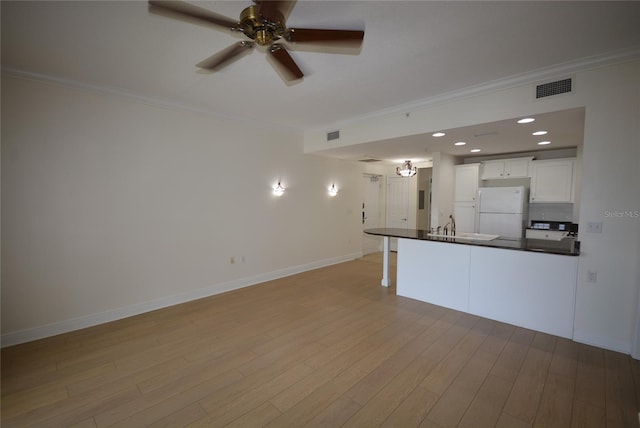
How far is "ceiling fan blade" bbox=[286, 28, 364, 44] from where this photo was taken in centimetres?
190

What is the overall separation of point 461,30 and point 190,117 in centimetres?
359

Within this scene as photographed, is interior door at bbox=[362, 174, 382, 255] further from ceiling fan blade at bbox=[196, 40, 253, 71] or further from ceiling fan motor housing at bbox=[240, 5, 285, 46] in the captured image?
ceiling fan motor housing at bbox=[240, 5, 285, 46]

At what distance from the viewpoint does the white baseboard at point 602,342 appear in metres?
2.76

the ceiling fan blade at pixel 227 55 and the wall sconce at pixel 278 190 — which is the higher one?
the ceiling fan blade at pixel 227 55

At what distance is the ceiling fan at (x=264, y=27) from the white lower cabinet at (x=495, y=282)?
9.94 ft

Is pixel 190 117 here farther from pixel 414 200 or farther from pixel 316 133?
pixel 414 200

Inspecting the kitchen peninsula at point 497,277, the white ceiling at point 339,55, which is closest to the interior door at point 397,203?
the kitchen peninsula at point 497,277

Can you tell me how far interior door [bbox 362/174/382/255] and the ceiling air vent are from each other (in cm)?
465

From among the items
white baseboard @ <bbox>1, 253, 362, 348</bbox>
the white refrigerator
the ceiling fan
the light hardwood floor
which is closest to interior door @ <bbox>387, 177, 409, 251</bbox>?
the white refrigerator

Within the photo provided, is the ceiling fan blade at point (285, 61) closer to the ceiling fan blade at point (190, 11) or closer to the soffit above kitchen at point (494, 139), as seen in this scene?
the ceiling fan blade at point (190, 11)

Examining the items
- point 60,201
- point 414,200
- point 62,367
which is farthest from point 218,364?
point 414,200

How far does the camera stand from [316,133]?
5.49 meters

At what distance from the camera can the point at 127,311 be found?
3674mm

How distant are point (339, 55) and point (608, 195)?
2.96 meters
